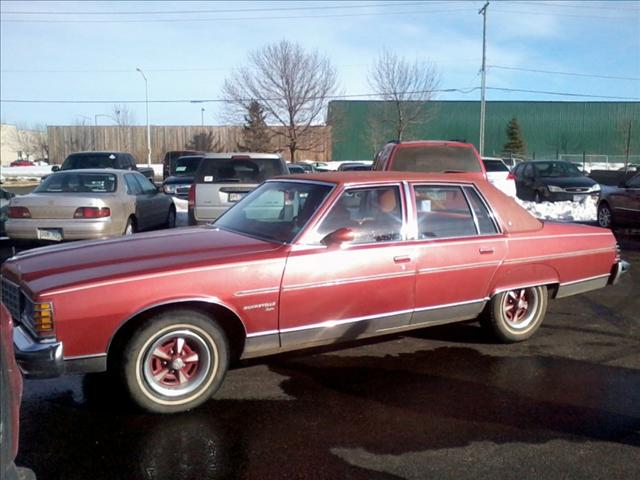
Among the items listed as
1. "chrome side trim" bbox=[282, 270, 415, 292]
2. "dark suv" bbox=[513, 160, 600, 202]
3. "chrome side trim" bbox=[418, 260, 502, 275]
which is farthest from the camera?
"dark suv" bbox=[513, 160, 600, 202]

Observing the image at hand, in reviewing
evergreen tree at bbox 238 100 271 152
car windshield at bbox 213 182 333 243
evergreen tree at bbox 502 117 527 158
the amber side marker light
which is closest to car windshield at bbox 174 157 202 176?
evergreen tree at bbox 238 100 271 152

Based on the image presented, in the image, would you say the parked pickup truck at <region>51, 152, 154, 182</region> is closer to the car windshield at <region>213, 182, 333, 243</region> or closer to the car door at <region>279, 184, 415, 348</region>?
the car windshield at <region>213, 182, 333, 243</region>

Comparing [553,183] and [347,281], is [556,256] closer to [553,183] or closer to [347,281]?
[347,281]

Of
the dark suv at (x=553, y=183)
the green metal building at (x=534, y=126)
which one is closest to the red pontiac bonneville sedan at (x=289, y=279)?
the dark suv at (x=553, y=183)

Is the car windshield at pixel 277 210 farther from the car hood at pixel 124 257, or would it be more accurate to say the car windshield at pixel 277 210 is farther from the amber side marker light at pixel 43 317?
the amber side marker light at pixel 43 317

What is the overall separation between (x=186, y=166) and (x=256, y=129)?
16805 millimetres

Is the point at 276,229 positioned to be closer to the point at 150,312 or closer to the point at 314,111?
the point at 150,312

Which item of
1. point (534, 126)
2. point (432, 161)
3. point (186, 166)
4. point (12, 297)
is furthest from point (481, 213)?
point (534, 126)

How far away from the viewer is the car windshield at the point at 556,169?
62.2 ft

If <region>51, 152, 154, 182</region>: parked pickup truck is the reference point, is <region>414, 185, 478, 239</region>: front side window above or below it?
below

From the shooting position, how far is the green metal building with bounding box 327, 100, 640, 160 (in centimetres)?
5114

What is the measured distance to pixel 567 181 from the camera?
18094mm

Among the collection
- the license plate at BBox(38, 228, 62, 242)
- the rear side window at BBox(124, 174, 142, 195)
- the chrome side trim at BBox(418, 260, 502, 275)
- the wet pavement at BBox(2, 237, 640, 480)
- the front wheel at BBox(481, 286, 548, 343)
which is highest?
the rear side window at BBox(124, 174, 142, 195)

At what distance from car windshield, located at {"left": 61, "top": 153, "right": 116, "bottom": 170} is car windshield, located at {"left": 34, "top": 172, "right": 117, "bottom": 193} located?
24.3 feet
